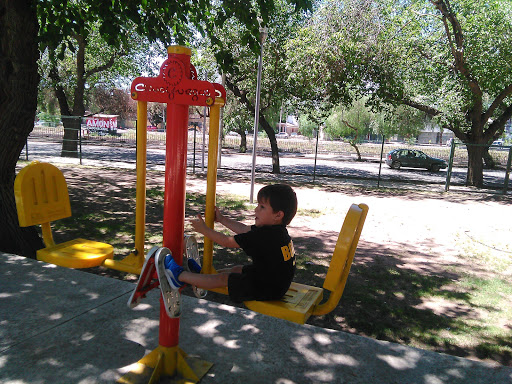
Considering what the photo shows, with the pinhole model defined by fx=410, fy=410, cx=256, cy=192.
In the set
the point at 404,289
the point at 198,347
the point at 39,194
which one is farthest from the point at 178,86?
the point at 404,289

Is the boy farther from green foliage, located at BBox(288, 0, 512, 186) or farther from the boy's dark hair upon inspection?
green foliage, located at BBox(288, 0, 512, 186)

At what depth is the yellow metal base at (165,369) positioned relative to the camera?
2.30 m

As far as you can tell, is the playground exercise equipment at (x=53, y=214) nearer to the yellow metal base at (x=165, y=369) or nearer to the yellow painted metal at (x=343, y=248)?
the yellow metal base at (x=165, y=369)

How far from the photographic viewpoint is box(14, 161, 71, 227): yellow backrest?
273cm

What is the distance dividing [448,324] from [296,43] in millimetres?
11305

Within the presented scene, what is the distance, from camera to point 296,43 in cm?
1326

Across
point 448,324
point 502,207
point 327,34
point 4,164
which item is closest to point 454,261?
point 448,324


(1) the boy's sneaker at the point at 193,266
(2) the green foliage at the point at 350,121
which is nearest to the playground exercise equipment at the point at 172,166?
(1) the boy's sneaker at the point at 193,266

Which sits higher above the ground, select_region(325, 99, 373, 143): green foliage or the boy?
select_region(325, 99, 373, 143): green foliage

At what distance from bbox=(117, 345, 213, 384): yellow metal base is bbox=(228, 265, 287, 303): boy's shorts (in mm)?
524

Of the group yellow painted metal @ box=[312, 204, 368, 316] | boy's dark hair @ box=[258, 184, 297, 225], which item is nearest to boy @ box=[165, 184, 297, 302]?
boy's dark hair @ box=[258, 184, 297, 225]

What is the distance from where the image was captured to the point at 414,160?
24312 millimetres

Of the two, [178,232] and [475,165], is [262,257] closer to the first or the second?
[178,232]

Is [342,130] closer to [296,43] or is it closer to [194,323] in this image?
[296,43]
